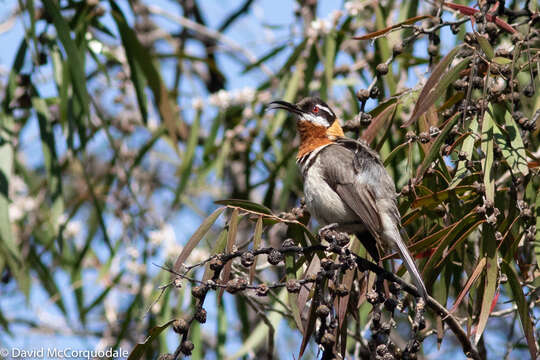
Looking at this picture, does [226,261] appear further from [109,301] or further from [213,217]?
[109,301]

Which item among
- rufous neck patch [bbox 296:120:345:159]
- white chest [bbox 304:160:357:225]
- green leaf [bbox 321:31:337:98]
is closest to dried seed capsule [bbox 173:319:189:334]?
white chest [bbox 304:160:357:225]

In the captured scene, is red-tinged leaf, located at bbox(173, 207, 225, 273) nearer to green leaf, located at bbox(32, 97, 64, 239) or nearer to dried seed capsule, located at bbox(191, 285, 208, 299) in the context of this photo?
dried seed capsule, located at bbox(191, 285, 208, 299)

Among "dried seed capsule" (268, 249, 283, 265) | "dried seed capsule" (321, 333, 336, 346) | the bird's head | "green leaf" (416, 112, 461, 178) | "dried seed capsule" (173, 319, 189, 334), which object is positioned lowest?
"dried seed capsule" (321, 333, 336, 346)

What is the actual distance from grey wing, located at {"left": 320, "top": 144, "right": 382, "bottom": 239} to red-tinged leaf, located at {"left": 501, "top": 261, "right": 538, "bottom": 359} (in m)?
0.64

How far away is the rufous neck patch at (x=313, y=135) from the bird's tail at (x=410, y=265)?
100 cm

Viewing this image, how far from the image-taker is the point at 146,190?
7.36m

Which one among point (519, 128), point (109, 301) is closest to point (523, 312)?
point (519, 128)

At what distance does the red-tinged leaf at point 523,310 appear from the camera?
9.27 ft

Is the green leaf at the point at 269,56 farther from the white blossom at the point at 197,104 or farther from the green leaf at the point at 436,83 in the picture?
the green leaf at the point at 436,83

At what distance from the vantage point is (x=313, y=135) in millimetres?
4297

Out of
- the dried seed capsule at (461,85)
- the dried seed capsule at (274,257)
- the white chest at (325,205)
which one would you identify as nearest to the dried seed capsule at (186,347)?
the dried seed capsule at (274,257)

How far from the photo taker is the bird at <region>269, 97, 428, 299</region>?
3477mm

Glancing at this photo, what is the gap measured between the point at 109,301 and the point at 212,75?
300 centimetres

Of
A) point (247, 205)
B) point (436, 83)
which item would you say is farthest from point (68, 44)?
point (436, 83)
